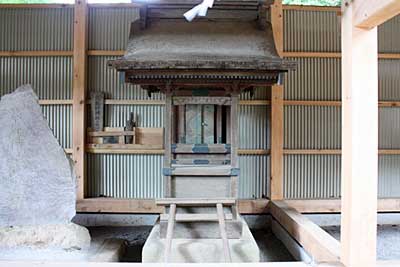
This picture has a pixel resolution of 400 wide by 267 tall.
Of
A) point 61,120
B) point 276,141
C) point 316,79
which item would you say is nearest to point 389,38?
point 316,79

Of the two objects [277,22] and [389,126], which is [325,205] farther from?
[277,22]

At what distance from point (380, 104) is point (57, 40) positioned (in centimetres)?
479

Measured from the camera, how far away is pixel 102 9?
206 inches

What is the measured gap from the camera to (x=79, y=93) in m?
5.07

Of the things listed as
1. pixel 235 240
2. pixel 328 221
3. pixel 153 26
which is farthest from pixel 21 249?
pixel 328 221

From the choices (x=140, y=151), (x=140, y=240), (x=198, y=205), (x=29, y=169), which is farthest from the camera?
(x=140, y=151)

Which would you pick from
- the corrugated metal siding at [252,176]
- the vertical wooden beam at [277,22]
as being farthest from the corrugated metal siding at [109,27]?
the corrugated metal siding at [252,176]

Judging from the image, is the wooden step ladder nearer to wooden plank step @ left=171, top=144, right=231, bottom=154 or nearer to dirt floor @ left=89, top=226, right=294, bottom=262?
wooden plank step @ left=171, top=144, right=231, bottom=154

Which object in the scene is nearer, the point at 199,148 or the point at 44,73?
the point at 199,148

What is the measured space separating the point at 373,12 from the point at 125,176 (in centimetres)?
442

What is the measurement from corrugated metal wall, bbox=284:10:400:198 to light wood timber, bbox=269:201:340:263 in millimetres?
674

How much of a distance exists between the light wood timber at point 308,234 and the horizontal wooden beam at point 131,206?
208 millimetres

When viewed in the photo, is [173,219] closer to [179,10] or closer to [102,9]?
[179,10]

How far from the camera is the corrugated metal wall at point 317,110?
521cm
